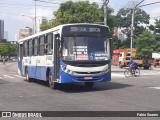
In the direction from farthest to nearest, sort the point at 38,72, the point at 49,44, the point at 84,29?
the point at 38,72 < the point at 49,44 < the point at 84,29

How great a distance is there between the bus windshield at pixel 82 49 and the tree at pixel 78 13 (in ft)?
106

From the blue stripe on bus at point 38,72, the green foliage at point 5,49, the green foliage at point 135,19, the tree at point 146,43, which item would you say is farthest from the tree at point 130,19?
the blue stripe on bus at point 38,72

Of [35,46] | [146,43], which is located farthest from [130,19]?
[35,46]

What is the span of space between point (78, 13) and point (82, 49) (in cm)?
3406

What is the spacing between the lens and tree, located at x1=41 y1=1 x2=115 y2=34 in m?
50.5

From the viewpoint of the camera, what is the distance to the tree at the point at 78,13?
5054cm

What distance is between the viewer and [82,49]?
17797 mm

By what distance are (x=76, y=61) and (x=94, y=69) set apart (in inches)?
37.8

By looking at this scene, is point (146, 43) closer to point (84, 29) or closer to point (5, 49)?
point (84, 29)

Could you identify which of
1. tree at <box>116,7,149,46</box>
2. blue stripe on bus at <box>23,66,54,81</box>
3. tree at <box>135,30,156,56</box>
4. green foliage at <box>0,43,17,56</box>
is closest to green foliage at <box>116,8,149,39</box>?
tree at <box>116,7,149,46</box>

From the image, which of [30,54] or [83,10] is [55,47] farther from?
[83,10]

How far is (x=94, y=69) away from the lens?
707 inches

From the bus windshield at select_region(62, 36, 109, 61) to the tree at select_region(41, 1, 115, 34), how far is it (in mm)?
32221

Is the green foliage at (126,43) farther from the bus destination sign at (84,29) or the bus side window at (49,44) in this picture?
the bus destination sign at (84,29)
